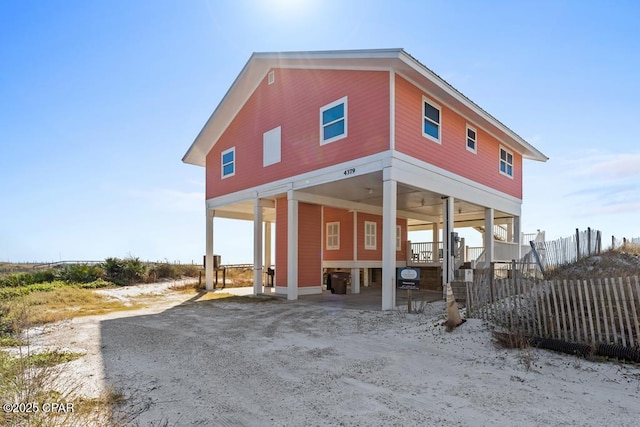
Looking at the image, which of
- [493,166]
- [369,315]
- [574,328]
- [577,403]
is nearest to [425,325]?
[369,315]

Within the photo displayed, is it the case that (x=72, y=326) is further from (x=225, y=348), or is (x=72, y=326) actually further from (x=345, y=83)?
(x=345, y=83)

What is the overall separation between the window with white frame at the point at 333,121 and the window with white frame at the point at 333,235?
675cm

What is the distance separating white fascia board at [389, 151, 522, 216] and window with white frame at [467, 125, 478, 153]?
4.27 feet

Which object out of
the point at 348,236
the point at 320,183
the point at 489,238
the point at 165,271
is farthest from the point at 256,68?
the point at 165,271

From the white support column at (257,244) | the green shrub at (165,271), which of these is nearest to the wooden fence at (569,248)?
the white support column at (257,244)

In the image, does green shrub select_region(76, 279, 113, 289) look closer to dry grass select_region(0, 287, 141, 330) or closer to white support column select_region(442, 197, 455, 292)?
dry grass select_region(0, 287, 141, 330)

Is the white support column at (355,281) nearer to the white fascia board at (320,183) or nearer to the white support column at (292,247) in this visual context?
the white fascia board at (320,183)

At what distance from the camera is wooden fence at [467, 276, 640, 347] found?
237 inches

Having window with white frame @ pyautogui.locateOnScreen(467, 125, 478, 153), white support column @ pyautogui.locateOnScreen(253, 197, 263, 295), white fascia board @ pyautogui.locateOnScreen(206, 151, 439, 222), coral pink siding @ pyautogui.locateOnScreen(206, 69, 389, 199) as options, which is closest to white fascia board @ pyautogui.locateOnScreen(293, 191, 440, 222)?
white fascia board @ pyautogui.locateOnScreen(206, 151, 439, 222)

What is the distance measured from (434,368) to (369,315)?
14.5 feet

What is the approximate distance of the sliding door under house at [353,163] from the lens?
11242mm

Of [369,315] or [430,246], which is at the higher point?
[430,246]

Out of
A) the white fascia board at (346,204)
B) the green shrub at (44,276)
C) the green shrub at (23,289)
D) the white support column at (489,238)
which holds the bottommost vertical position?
the green shrub at (23,289)

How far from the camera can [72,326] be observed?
977cm
